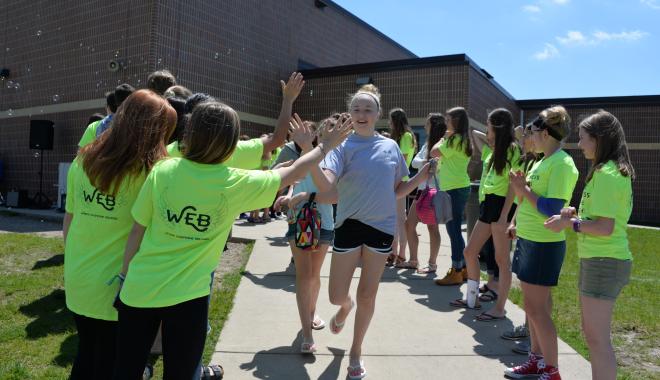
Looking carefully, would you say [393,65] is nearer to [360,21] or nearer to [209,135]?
[360,21]

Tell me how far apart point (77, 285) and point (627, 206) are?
2923mm

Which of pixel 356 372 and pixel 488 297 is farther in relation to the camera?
pixel 488 297

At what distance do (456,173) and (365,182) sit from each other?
262 centimetres

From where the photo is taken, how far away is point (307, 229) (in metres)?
3.48

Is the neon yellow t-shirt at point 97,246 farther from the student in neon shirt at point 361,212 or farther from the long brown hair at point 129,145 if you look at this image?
the student in neon shirt at point 361,212

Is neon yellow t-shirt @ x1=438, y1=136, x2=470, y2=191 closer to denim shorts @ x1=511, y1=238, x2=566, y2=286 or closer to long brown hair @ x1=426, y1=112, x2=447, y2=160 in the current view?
long brown hair @ x1=426, y1=112, x2=447, y2=160

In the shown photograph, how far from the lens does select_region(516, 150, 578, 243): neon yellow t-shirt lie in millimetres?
3160

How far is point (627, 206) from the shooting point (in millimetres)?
2814

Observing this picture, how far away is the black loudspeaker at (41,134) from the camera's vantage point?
1307 centimetres

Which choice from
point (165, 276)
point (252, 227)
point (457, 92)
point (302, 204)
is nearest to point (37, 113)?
point (252, 227)

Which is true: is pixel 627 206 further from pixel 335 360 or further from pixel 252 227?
pixel 252 227

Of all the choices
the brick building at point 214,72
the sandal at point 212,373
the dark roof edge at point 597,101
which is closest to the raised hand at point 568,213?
the sandal at point 212,373

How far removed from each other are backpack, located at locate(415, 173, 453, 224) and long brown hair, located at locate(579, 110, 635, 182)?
248 centimetres

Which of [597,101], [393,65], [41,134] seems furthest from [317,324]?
[597,101]
